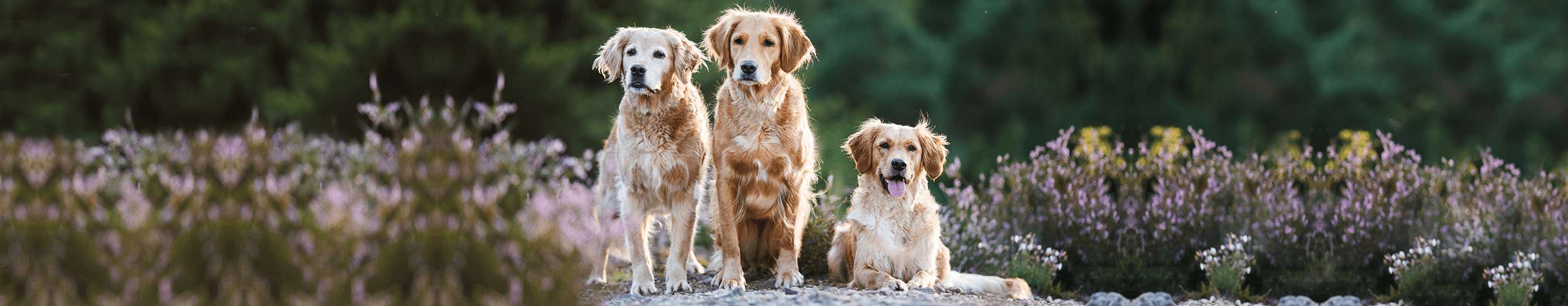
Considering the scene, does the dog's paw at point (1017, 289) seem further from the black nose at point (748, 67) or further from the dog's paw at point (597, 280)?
the dog's paw at point (597, 280)

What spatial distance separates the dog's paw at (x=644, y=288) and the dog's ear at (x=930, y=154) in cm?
147

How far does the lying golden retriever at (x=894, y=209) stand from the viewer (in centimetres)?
616

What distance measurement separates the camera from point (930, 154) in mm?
6266

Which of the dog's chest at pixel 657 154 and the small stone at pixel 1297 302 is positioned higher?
the small stone at pixel 1297 302

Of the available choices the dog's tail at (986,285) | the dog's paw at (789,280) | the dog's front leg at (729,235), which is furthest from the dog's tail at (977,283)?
the dog's front leg at (729,235)

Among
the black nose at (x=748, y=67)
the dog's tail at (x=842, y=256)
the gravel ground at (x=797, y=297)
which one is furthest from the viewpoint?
the dog's tail at (x=842, y=256)

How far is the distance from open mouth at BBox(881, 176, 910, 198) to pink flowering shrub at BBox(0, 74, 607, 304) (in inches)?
60.0

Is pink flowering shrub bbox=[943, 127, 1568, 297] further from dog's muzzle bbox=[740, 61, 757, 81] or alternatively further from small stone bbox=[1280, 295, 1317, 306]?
dog's muzzle bbox=[740, 61, 757, 81]

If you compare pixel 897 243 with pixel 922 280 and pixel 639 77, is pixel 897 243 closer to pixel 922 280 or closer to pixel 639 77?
pixel 922 280

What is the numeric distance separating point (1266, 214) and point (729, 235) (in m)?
3.55

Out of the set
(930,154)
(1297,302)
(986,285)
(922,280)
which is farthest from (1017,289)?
(1297,302)

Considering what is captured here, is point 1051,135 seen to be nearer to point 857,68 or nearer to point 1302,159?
point 857,68

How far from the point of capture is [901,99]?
16.0 m

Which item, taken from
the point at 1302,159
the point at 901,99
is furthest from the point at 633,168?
the point at 901,99
